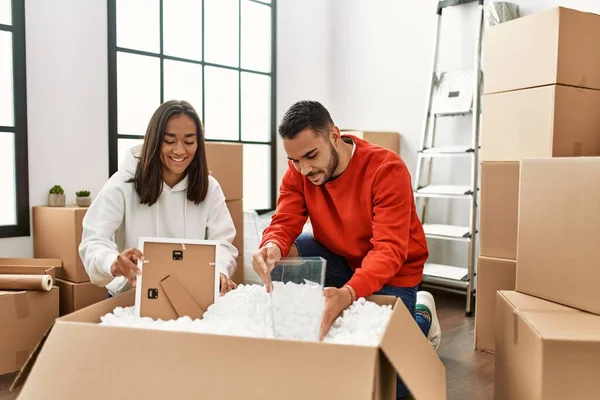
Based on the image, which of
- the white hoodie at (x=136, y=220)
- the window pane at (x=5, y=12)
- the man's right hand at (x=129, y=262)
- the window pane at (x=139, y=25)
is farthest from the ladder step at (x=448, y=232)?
the window pane at (x=5, y=12)

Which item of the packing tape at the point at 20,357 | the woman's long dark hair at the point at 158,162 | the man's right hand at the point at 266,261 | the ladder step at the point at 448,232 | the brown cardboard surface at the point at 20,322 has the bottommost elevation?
the packing tape at the point at 20,357

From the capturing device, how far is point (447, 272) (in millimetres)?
3191

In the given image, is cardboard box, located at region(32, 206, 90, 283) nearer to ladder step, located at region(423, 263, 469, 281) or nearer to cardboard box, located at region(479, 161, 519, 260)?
cardboard box, located at region(479, 161, 519, 260)

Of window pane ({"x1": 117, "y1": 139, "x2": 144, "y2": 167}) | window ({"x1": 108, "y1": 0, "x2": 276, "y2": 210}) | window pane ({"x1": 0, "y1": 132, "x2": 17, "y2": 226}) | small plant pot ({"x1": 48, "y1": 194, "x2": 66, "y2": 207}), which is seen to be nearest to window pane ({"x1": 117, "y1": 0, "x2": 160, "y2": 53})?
window ({"x1": 108, "y1": 0, "x2": 276, "y2": 210})

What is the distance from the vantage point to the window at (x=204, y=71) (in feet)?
10.3

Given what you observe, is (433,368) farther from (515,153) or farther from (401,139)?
(401,139)

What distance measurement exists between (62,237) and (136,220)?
0.95m

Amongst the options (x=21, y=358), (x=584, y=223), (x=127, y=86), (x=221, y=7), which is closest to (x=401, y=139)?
(x=221, y=7)

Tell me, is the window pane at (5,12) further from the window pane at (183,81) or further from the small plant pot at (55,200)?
the window pane at (183,81)

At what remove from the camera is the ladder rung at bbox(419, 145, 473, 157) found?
3167 mm

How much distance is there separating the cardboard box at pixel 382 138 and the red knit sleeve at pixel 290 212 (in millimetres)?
1676

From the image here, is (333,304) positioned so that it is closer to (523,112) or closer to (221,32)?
(523,112)

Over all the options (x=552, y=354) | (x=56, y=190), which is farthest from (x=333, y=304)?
(x=56, y=190)

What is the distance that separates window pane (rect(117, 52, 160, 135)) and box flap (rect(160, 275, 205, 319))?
2.06m
